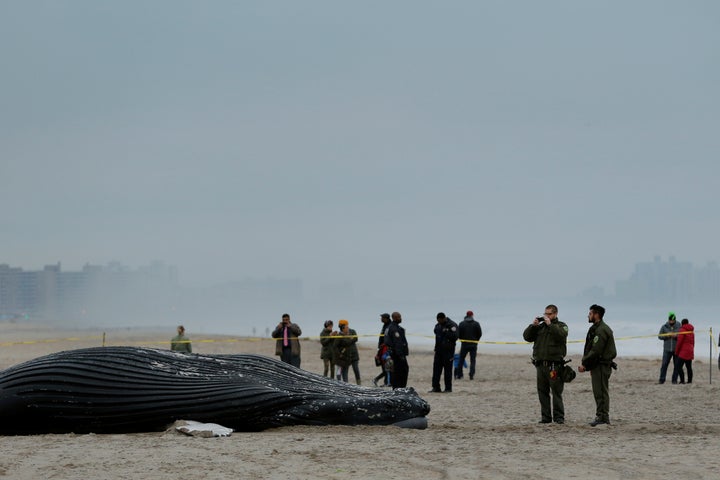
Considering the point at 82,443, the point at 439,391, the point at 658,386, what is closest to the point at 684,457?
the point at 82,443

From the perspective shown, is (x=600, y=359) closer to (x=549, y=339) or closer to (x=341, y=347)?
(x=549, y=339)

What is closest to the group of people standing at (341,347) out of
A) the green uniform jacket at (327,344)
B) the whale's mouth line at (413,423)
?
the green uniform jacket at (327,344)

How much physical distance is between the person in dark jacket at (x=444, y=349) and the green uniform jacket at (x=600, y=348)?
274 inches

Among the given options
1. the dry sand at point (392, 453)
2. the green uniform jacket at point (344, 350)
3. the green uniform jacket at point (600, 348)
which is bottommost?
the dry sand at point (392, 453)

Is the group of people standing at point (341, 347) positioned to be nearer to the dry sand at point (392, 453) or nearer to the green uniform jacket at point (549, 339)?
the dry sand at point (392, 453)

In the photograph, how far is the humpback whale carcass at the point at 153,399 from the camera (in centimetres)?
1216

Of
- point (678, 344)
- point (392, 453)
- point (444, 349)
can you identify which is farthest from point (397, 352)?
point (392, 453)

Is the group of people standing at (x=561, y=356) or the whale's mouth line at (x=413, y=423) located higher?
the group of people standing at (x=561, y=356)

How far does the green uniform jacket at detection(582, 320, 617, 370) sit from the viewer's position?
45.0ft

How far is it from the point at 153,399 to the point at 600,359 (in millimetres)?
6306

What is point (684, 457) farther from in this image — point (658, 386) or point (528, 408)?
point (658, 386)

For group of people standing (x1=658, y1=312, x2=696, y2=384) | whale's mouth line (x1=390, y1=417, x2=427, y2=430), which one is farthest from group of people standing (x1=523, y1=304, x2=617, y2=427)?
group of people standing (x1=658, y1=312, x2=696, y2=384)

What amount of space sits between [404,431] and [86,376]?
13.5 ft

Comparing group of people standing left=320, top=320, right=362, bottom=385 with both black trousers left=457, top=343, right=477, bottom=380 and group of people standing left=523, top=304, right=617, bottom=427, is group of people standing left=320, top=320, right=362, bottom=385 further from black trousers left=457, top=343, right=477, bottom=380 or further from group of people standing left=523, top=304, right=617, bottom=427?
group of people standing left=523, top=304, right=617, bottom=427
